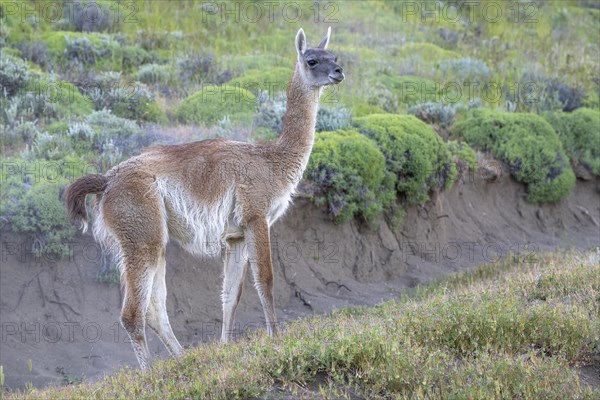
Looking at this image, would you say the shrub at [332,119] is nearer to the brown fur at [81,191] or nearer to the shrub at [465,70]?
the shrub at [465,70]

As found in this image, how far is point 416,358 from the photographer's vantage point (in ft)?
22.3

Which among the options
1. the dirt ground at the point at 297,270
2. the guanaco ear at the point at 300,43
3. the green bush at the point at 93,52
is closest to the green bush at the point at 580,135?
the dirt ground at the point at 297,270

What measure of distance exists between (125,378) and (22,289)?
12.1 feet

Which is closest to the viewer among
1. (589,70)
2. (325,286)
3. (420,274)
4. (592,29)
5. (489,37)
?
(325,286)

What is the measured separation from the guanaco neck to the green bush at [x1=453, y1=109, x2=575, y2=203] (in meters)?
7.17

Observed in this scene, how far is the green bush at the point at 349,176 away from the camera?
41.5 feet

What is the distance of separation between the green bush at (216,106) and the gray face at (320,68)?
14.8 feet

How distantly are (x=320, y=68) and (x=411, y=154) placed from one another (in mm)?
4668

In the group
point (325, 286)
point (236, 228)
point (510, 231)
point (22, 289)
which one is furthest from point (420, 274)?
point (22, 289)

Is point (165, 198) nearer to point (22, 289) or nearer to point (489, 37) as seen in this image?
point (22, 289)

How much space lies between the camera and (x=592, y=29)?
86.9 ft

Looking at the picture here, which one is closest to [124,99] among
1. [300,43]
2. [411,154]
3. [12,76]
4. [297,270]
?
[12,76]

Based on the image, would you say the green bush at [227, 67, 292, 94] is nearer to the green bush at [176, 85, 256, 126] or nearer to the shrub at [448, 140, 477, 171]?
the green bush at [176, 85, 256, 126]

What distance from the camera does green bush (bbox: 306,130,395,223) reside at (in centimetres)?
1264
